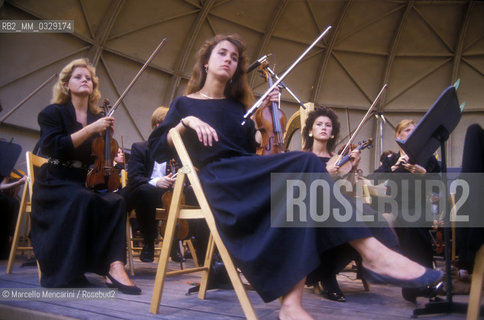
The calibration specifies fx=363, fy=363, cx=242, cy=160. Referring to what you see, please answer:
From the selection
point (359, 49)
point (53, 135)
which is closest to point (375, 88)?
point (359, 49)

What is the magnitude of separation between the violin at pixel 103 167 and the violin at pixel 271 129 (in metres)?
0.93

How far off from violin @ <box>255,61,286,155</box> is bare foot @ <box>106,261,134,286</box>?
1098 mm

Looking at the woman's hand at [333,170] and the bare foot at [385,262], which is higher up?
the woman's hand at [333,170]

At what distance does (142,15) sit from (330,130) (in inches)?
195

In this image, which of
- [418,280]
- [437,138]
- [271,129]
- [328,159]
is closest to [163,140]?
[271,129]

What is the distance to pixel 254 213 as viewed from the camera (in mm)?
1350

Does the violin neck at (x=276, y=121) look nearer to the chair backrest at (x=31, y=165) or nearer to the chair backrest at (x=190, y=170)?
the chair backrest at (x=190, y=170)

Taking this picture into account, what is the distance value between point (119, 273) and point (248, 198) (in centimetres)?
101

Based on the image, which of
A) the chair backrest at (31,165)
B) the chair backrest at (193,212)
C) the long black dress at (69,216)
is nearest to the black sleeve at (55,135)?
the long black dress at (69,216)

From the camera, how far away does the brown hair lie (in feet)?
6.50

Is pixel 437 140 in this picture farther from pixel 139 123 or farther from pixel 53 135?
pixel 139 123

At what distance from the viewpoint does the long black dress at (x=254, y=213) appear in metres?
1.23

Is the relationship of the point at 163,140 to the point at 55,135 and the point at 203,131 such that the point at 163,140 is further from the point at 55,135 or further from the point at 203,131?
the point at 55,135

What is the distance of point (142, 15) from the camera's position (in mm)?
6449
